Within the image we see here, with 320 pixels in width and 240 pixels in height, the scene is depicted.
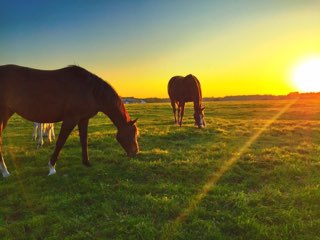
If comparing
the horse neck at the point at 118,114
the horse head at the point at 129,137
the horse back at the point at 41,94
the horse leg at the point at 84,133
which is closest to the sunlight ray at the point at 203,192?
the horse head at the point at 129,137

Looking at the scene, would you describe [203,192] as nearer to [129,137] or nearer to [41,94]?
[129,137]

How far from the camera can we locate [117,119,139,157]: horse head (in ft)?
31.6

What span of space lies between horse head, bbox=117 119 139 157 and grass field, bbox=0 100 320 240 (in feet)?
1.39

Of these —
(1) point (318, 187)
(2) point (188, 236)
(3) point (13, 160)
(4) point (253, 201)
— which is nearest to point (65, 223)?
(2) point (188, 236)

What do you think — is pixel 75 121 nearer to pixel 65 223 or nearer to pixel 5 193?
pixel 5 193

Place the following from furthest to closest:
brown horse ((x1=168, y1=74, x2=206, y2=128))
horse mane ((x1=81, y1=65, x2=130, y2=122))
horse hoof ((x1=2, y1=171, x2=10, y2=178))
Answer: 1. brown horse ((x1=168, y1=74, x2=206, y2=128))
2. horse mane ((x1=81, y1=65, x2=130, y2=122))
3. horse hoof ((x1=2, y1=171, x2=10, y2=178))

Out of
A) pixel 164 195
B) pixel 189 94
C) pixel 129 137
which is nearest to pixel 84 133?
pixel 129 137

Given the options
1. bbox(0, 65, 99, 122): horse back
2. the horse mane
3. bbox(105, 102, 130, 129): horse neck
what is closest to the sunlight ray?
bbox(105, 102, 130, 129): horse neck

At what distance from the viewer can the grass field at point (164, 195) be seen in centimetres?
587

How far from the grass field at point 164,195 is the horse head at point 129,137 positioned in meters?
0.42

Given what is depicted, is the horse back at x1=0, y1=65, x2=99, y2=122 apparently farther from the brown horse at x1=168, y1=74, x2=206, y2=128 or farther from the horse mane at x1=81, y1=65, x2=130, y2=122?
the brown horse at x1=168, y1=74, x2=206, y2=128

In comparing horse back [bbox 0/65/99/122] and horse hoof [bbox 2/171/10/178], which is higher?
horse back [bbox 0/65/99/122]

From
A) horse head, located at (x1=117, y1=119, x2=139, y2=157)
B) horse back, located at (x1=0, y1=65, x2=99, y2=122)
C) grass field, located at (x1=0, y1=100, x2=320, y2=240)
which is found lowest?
grass field, located at (x1=0, y1=100, x2=320, y2=240)

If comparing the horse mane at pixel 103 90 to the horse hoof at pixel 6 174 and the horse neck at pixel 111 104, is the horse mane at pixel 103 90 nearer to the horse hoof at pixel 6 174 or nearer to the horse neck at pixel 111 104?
the horse neck at pixel 111 104
